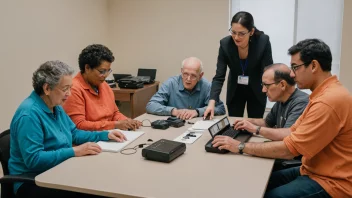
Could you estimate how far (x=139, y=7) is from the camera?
15.9 feet

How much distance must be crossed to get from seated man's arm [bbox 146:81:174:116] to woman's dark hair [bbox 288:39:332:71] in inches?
53.6

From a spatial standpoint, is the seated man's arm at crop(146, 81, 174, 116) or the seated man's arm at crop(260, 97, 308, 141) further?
the seated man's arm at crop(146, 81, 174, 116)

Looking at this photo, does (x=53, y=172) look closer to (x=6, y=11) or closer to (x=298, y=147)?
(x=298, y=147)

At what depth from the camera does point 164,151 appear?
1783 mm

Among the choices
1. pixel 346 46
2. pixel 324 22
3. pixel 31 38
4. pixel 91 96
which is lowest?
pixel 91 96

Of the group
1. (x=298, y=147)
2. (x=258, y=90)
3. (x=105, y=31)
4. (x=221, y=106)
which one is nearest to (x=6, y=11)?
(x=105, y=31)

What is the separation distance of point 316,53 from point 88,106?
1.53 metres

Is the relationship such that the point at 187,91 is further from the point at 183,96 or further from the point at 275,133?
the point at 275,133

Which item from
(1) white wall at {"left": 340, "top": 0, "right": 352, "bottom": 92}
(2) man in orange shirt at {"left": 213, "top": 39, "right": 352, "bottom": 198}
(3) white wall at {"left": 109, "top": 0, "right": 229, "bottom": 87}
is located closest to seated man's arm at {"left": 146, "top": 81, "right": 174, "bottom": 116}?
(2) man in orange shirt at {"left": 213, "top": 39, "right": 352, "bottom": 198}

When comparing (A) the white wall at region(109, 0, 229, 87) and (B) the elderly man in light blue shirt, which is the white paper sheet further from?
(A) the white wall at region(109, 0, 229, 87)

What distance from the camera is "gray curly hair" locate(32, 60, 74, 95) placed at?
6.14 ft

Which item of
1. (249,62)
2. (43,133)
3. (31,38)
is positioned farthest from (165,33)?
(43,133)

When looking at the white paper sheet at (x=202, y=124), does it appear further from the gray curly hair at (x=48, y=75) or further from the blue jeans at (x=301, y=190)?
the gray curly hair at (x=48, y=75)

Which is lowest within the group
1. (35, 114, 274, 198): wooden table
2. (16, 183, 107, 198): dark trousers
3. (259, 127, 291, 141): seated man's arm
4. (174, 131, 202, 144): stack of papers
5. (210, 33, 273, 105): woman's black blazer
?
(16, 183, 107, 198): dark trousers
